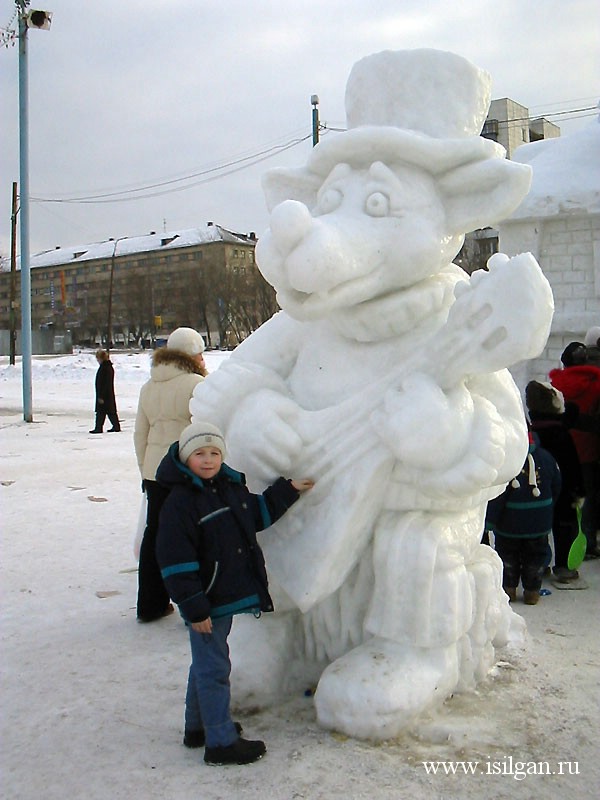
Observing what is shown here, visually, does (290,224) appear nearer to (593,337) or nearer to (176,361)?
(176,361)

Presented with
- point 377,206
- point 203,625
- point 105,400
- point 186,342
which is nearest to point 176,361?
point 186,342

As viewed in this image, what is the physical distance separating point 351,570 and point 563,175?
553cm

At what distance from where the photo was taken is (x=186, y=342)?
13.9 feet

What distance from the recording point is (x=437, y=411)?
94.0 inches

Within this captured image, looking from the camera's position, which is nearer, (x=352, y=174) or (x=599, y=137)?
(x=352, y=174)

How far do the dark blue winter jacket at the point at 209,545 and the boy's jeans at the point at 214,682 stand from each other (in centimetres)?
8

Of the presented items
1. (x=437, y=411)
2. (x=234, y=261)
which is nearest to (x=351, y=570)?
(x=437, y=411)

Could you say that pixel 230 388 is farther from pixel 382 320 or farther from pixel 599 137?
pixel 599 137

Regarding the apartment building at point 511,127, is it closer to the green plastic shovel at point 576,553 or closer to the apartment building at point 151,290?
the apartment building at point 151,290

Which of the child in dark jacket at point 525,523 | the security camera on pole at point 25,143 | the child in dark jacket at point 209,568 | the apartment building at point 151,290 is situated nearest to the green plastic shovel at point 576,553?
the child in dark jacket at point 525,523

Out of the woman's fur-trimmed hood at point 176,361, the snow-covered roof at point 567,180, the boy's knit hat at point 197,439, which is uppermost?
the snow-covered roof at point 567,180

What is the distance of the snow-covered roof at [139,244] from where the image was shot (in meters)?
59.7

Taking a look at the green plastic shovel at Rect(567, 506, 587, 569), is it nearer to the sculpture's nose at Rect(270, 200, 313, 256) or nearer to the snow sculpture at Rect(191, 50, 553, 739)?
the snow sculpture at Rect(191, 50, 553, 739)

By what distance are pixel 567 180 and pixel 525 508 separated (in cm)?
413
